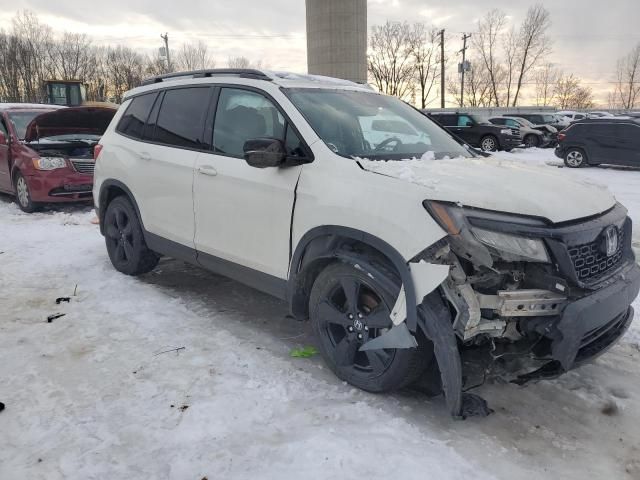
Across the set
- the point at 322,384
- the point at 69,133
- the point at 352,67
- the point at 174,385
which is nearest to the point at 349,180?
the point at 322,384

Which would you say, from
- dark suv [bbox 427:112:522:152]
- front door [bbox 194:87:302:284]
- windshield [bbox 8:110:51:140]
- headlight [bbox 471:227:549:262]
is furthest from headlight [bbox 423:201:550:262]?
dark suv [bbox 427:112:522:152]

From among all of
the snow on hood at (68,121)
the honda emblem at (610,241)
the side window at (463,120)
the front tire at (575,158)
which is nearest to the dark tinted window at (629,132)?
the front tire at (575,158)

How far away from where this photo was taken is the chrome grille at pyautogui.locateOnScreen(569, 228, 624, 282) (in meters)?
2.59

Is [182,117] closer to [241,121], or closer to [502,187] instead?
[241,121]

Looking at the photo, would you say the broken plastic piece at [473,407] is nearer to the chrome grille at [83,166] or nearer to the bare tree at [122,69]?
the chrome grille at [83,166]

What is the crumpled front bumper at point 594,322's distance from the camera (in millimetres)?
2484

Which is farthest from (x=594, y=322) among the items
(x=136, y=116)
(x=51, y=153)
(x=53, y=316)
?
(x=51, y=153)

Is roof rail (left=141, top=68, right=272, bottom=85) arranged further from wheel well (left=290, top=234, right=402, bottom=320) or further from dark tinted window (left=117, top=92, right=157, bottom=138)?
wheel well (left=290, top=234, right=402, bottom=320)

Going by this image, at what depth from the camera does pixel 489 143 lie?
22.6 meters

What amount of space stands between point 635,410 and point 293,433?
77.3 inches

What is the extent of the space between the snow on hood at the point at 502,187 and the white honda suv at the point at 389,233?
0.01 m

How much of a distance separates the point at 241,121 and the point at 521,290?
7.79 feet

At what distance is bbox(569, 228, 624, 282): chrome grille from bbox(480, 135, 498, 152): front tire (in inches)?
816

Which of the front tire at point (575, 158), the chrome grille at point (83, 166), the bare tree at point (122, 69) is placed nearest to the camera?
the chrome grille at point (83, 166)
